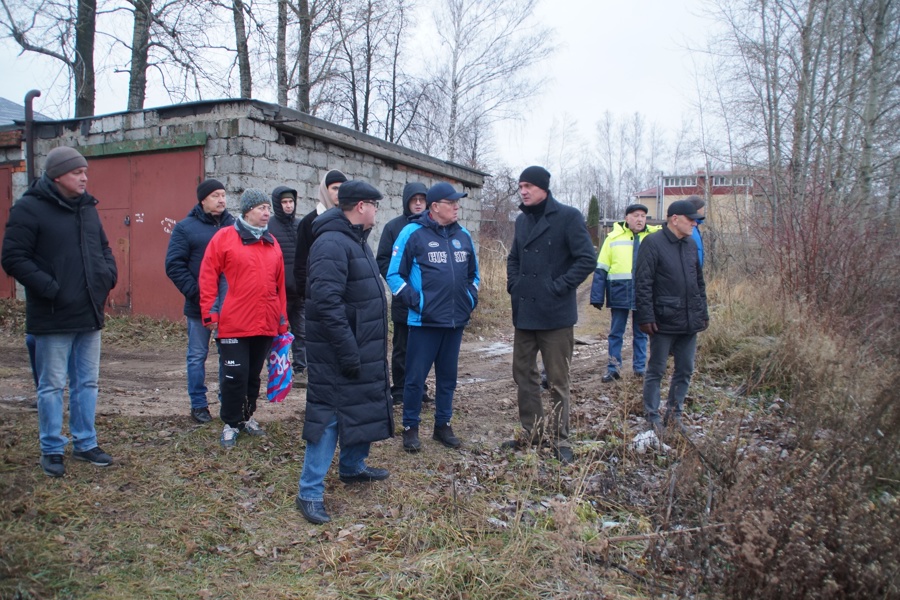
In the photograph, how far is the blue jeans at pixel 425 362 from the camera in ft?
14.7

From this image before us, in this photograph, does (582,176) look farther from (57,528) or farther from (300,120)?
(57,528)

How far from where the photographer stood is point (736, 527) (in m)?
2.70

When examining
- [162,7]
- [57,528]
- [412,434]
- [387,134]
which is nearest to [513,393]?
[412,434]

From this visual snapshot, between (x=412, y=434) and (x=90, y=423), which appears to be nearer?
(x=90, y=423)

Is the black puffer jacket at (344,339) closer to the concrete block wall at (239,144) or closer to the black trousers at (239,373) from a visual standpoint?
the black trousers at (239,373)

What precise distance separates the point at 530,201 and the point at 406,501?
88.1 inches

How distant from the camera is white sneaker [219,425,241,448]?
4.36 metres

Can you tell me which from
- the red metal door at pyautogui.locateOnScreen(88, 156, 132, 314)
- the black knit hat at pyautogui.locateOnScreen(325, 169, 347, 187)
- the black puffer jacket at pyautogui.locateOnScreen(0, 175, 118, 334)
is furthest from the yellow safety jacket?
the red metal door at pyautogui.locateOnScreen(88, 156, 132, 314)

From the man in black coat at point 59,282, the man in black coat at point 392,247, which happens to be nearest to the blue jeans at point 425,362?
the man in black coat at point 392,247

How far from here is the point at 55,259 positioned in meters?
3.60

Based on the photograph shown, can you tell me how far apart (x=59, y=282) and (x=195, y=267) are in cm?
120

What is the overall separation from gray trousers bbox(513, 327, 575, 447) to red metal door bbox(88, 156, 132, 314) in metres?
7.01

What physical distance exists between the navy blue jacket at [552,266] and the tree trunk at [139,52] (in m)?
14.4

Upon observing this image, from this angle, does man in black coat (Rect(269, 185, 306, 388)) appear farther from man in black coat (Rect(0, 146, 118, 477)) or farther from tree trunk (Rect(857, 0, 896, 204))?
tree trunk (Rect(857, 0, 896, 204))
